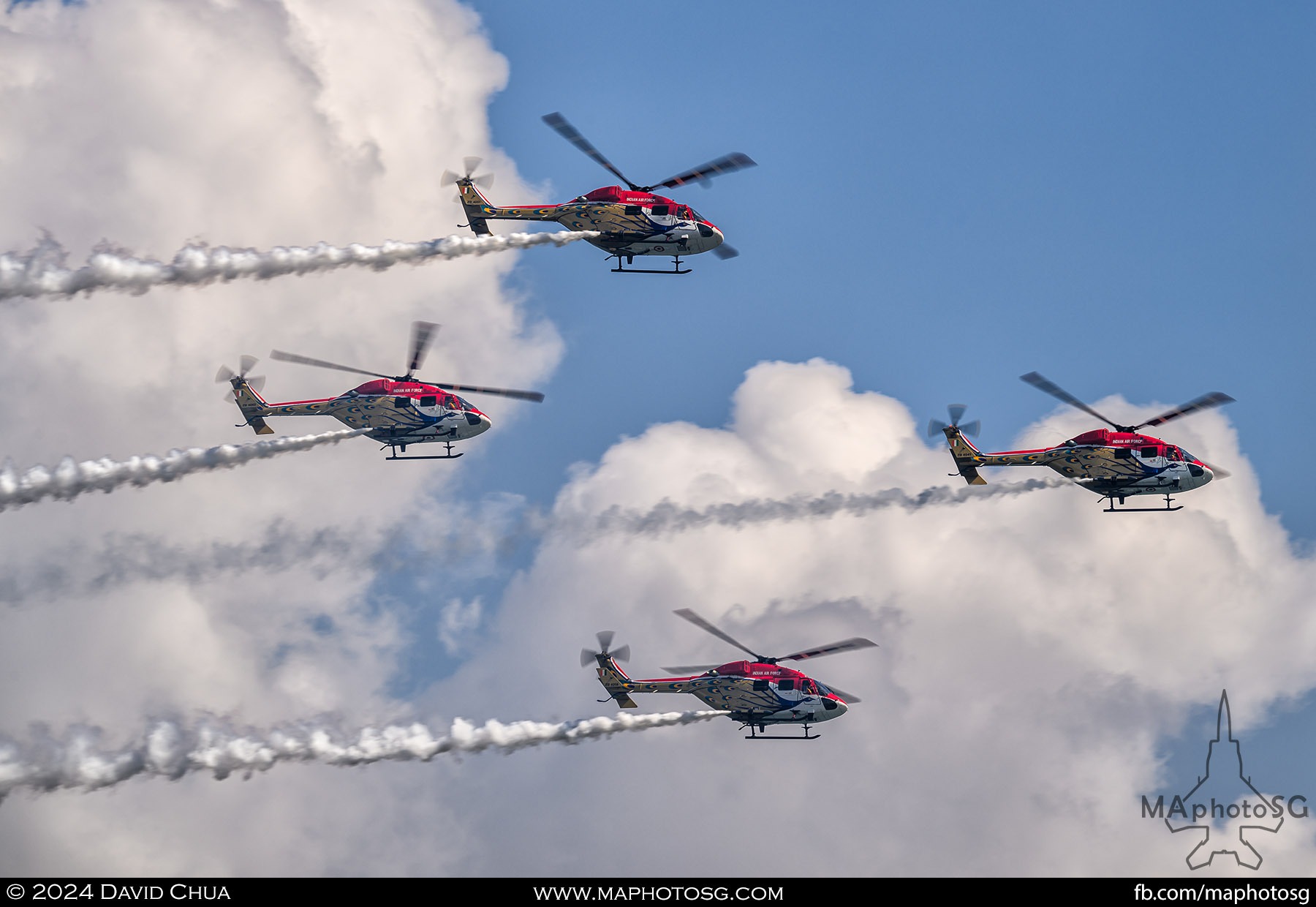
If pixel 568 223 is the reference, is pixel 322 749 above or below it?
below

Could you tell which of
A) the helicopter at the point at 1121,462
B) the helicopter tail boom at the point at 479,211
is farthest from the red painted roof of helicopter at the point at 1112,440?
the helicopter tail boom at the point at 479,211

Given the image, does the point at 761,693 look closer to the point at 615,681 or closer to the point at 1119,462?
the point at 615,681

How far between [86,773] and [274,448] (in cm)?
1782

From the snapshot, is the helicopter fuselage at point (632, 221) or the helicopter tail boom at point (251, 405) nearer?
the helicopter fuselage at point (632, 221)

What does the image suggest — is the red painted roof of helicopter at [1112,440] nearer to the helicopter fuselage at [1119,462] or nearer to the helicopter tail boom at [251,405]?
the helicopter fuselage at [1119,462]

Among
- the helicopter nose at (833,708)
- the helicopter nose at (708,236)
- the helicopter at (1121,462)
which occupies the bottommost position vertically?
the helicopter nose at (833,708)

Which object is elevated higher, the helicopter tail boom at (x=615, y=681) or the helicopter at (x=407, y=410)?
the helicopter at (x=407, y=410)

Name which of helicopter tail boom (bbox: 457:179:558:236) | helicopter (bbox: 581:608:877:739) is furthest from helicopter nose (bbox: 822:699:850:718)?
helicopter tail boom (bbox: 457:179:558:236)

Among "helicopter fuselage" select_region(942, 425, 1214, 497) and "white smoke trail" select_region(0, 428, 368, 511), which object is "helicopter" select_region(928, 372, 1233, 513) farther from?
"white smoke trail" select_region(0, 428, 368, 511)

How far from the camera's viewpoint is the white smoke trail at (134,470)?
71188 mm

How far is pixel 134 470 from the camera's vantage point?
252 ft
